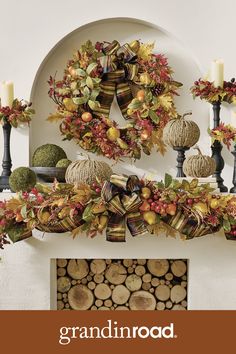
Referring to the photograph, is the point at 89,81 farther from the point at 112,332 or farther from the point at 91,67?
the point at 112,332

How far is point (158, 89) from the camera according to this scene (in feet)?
13.0

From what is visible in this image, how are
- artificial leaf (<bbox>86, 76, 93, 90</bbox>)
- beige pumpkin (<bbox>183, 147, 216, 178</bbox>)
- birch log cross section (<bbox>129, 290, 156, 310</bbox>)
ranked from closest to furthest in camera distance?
beige pumpkin (<bbox>183, 147, 216, 178</bbox>) < birch log cross section (<bbox>129, 290, 156, 310</bbox>) < artificial leaf (<bbox>86, 76, 93, 90</bbox>)

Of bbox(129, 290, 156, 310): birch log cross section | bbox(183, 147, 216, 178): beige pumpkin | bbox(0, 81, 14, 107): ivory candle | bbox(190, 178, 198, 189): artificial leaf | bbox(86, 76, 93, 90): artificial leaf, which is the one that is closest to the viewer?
bbox(190, 178, 198, 189): artificial leaf

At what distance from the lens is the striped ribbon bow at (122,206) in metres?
3.29

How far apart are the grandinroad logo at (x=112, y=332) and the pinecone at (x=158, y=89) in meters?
1.42

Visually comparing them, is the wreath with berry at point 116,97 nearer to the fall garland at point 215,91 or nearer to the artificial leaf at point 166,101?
the artificial leaf at point 166,101

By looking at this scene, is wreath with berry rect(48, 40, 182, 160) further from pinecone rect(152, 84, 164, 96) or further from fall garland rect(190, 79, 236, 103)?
fall garland rect(190, 79, 236, 103)

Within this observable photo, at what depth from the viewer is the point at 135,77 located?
3979 mm

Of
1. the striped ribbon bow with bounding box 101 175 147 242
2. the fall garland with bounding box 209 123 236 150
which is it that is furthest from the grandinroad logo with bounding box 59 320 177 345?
the fall garland with bounding box 209 123 236 150

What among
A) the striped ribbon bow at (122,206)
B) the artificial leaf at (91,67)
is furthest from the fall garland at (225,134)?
the artificial leaf at (91,67)

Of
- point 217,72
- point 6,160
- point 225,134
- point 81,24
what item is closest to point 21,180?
point 6,160

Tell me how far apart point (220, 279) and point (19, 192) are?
121 centimetres

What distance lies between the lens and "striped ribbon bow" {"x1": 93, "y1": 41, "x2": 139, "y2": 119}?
13.0 ft

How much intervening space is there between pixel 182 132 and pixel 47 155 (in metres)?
0.82
